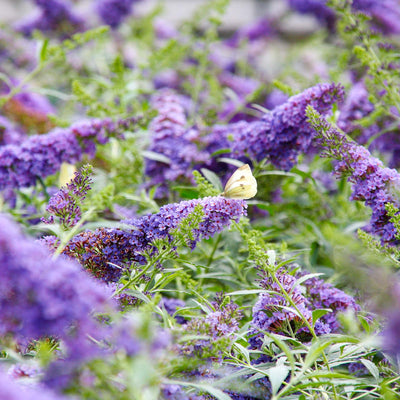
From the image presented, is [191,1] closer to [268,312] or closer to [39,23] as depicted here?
[39,23]

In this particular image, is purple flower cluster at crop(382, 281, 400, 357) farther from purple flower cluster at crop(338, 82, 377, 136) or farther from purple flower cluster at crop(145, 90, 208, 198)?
purple flower cluster at crop(338, 82, 377, 136)

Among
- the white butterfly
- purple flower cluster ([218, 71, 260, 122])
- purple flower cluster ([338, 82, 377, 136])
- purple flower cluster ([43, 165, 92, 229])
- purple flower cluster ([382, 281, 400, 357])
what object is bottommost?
purple flower cluster ([218, 71, 260, 122])

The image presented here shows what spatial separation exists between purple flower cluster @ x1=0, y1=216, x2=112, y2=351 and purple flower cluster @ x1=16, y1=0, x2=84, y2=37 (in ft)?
9.57

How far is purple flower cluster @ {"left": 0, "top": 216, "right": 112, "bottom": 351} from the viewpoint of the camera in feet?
2.59

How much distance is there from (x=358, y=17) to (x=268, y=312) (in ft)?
3.82

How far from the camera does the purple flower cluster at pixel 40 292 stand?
2.59 feet

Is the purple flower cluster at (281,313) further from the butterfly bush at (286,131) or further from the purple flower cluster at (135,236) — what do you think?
the butterfly bush at (286,131)

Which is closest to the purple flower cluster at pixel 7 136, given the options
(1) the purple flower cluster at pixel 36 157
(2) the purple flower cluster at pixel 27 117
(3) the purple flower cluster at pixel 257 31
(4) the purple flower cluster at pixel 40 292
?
(2) the purple flower cluster at pixel 27 117

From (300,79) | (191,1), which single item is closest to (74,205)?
(300,79)

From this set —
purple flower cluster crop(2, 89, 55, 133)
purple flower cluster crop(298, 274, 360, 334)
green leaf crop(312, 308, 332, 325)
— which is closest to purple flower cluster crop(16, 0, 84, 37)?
purple flower cluster crop(2, 89, 55, 133)

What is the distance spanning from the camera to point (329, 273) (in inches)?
66.4

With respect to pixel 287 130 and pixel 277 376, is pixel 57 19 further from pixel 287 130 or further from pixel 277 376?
pixel 277 376

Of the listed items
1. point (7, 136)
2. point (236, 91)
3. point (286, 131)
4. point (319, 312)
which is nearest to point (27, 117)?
point (7, 136)

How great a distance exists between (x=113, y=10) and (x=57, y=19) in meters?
0.38
